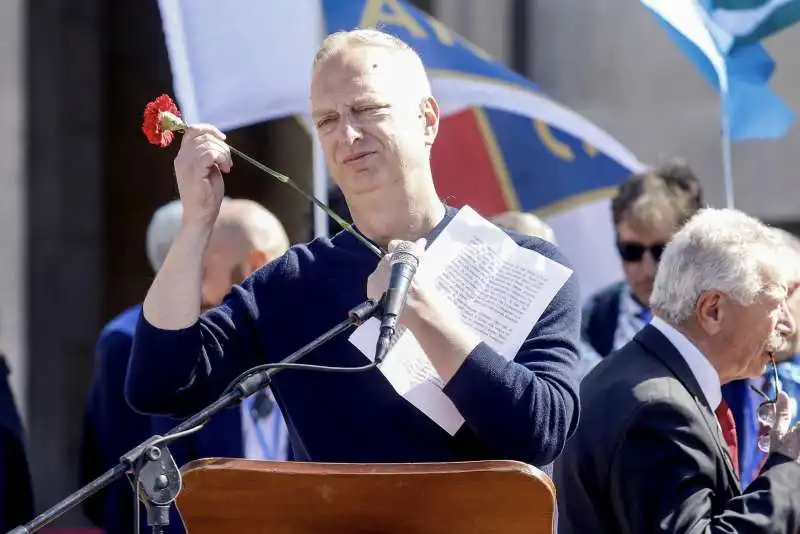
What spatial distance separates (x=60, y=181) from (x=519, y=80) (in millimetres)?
3401

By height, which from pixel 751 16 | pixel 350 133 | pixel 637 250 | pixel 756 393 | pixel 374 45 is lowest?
pixel 756 393

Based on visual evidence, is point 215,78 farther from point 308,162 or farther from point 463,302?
point 308,162

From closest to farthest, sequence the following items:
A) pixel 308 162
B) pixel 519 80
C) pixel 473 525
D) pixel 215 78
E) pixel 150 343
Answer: pixel 473 525 < pixel 150 343 < pixel 215 78 < pixel 519 80 < pixel 308 162

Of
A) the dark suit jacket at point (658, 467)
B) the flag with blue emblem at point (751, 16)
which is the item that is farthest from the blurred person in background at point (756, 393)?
the flag with blue emblem at point (751, 16)

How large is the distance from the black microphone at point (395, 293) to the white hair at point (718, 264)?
123cm

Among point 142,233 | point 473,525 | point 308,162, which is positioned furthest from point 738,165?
point 473,525

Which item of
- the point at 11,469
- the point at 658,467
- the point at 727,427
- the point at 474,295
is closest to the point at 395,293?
the point at 474,295

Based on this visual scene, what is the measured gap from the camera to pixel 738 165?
28.1 ft

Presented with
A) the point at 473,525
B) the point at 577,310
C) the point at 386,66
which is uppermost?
the point at 386,66

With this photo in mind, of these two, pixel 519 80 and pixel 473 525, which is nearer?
pixel 473 525

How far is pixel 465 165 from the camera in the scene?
21.4ft

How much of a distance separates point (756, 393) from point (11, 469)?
7.00ft

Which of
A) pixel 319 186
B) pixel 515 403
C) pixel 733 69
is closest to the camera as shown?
pixel 515 403

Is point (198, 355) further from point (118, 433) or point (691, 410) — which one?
point (118, 433)
